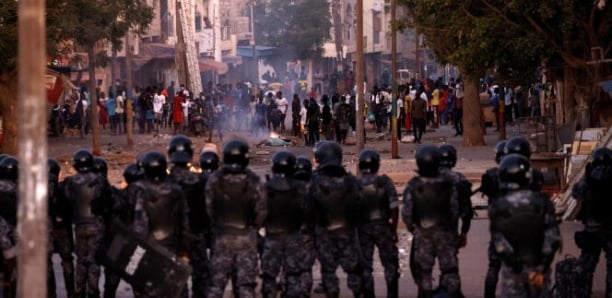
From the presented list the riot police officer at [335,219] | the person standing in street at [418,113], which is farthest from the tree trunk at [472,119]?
the riot police officer at [335,219]

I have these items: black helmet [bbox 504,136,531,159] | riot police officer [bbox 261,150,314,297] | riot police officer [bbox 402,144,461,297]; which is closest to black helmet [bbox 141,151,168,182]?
riot police officer [bbox 261,150,314,297]

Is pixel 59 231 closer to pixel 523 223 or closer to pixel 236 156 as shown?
pixel 236 156

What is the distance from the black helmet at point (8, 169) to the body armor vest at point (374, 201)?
3286mm

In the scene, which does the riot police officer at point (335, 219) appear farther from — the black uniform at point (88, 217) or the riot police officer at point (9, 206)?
the riot police officer at point (9, 206)

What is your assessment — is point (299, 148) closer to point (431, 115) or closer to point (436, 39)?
point (436, 39)

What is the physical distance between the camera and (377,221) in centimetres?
1246

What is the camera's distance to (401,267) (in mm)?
15500

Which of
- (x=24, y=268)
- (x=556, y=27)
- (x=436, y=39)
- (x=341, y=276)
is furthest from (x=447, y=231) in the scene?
(x=436, y=39)

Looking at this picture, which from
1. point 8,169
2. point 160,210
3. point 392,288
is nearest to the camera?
point 160,210

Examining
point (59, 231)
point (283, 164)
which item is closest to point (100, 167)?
point (59, 231)

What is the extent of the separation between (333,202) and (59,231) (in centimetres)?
277

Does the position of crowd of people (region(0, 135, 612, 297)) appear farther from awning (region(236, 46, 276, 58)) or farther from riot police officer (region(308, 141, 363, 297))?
awning (region(236, 46, 276, 58))

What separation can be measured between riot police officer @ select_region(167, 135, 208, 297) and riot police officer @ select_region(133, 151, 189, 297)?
→ 544 mm

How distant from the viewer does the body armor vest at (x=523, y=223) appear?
416 inches
